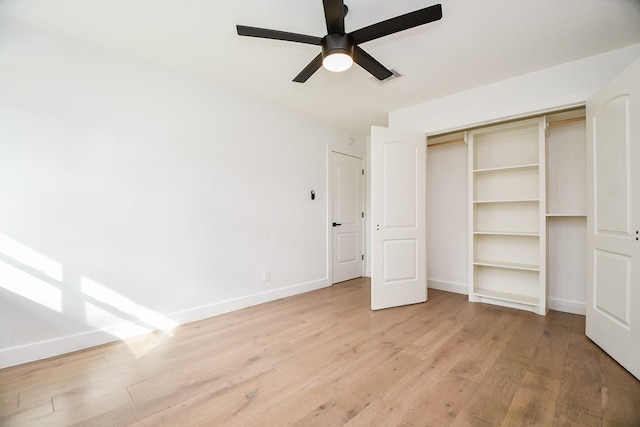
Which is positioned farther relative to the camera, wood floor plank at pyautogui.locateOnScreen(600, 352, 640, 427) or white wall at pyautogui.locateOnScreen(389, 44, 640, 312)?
white wall at pyautogui.locateOnScreen(389, 44, 640, 312)

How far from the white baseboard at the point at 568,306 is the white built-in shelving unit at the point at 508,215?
0.18 m

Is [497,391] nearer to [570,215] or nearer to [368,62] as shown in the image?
[570,215]

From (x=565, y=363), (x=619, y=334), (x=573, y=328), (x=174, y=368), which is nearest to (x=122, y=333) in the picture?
(x=174, y=368)

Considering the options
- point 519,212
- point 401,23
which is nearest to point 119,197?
point 401,23

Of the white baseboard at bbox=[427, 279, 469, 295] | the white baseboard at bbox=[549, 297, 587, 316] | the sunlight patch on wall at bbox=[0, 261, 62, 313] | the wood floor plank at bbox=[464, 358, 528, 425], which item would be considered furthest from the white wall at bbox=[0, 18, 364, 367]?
the white baseboard at bbox=[549, 297, 587, 316]

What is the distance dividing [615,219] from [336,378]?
2.44 m

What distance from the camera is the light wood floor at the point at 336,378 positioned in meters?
1.52

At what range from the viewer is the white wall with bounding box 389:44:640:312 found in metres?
2.56

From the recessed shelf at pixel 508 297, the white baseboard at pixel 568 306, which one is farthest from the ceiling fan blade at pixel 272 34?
the white baseboard at pixel 568 306

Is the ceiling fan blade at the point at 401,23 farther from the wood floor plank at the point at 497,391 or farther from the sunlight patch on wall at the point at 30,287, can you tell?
the sunlight patch on wall at the point at 30,287

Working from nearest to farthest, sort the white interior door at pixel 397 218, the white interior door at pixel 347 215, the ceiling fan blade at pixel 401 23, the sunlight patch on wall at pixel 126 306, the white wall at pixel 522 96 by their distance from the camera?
the ceiling fan blade at pixel 401 23
the sunlight patch on wall at pixel 126 306
the white wall at pixel 522 96
the white interior door at pixel 397 218
the white interior door at pixel 347 215

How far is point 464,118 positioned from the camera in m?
3.23

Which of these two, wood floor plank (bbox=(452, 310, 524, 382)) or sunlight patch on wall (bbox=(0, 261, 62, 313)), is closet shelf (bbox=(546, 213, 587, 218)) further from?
sunlight patch on wall (bbox=(0, 261, 62, 313))

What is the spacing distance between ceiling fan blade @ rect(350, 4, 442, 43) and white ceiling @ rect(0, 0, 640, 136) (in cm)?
28
